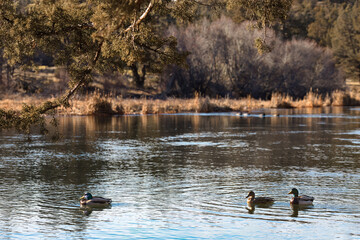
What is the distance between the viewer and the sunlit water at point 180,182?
13500mm

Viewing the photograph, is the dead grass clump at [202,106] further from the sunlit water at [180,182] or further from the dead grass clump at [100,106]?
the sunlit water at [180,182]

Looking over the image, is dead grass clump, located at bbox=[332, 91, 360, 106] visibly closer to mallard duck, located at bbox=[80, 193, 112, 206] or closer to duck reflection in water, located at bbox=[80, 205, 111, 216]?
mallard duck, located at bbox=[80, 193, 112, 206]

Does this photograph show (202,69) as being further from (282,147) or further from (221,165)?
(221,165)

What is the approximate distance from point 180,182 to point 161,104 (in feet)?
109

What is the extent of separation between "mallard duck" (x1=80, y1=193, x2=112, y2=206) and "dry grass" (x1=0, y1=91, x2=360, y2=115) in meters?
26.4

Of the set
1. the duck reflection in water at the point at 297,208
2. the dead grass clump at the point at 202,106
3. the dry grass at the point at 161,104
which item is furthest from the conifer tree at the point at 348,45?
the duck reflection in water at the point at 297,208

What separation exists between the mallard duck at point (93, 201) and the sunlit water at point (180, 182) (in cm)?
19

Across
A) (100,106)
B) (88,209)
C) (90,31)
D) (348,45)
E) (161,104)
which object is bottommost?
(88,209)

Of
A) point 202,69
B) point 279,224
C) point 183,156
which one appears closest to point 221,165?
point 183,156

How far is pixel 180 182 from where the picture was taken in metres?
18.5

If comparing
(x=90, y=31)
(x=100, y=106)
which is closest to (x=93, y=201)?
(x=90, y=31)

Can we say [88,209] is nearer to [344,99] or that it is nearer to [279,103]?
[279,103]

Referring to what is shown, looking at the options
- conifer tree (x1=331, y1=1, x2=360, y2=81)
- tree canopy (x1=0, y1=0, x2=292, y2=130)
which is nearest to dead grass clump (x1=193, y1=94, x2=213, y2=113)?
tree canopy (x1=0, y1=0, x2=292, y2=130)

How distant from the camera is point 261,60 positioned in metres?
64.1
